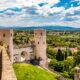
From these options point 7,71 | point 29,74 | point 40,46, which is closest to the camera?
point 7,71

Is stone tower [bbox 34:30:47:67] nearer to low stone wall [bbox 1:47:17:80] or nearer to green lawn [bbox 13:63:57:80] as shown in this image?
green lawn [bbox 13:63:57:80]

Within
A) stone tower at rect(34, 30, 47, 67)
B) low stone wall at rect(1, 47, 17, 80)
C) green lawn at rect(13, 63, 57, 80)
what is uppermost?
low stone wall at rect(1, 47, 17, 80)

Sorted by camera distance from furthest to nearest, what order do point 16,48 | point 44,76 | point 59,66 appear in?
point 59,66 → point 16,48 → point 44,76

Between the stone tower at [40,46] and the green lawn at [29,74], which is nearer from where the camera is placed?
the green lawn at [29,74]

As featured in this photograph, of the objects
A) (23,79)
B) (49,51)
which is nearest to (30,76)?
(23,79)

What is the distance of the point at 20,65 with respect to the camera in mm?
22891

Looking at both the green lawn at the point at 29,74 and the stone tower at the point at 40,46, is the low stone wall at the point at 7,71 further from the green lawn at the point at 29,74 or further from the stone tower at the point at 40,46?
the stone tower at the point at 40,46

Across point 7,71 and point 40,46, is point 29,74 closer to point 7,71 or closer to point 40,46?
point 40,46

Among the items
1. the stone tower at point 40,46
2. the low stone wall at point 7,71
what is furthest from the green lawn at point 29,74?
the low stone wall at point 7,71

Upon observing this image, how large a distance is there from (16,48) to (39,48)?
102 inches

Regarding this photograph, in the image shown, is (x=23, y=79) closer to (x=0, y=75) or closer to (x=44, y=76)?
(x=44, y=76)

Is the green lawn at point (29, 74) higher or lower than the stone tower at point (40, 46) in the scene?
lower

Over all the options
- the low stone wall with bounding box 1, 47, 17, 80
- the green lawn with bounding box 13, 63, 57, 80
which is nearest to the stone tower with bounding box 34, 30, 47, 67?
the green lawn with bounding box 13, 63, 57, 80

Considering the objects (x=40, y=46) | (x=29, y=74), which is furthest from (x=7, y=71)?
(x=40, y=46)
